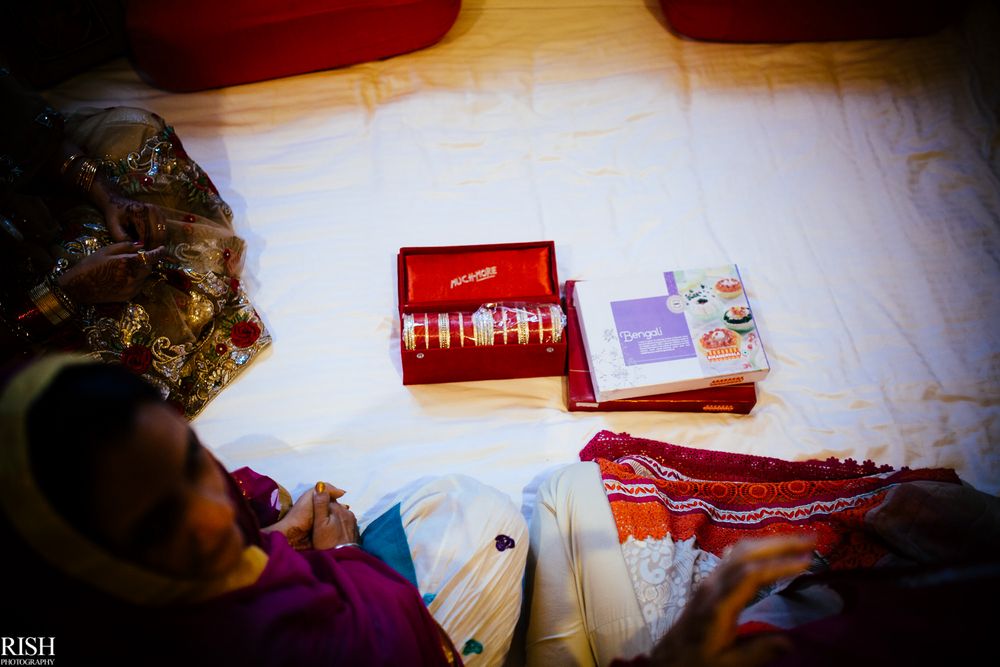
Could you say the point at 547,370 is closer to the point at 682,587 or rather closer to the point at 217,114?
the point at 682,587

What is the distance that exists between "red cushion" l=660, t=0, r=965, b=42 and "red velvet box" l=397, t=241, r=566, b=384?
0.95 meters

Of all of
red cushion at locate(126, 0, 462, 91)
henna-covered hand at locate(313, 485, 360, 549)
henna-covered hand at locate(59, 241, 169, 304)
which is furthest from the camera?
red cushion at locate(126, 0, 462, 91)

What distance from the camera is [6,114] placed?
1.37 m

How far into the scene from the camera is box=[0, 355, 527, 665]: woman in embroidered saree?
63 cm

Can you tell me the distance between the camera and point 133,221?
1435mm

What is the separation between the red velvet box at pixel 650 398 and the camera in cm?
148

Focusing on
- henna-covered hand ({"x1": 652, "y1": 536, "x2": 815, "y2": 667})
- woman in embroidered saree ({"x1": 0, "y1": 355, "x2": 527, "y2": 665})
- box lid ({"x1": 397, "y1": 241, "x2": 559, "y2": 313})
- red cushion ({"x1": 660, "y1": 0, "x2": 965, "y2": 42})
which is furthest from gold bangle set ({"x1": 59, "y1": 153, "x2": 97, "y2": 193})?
red cushion ({"x1": 660, "y1": 0, "x2": 965, "y2": 42})

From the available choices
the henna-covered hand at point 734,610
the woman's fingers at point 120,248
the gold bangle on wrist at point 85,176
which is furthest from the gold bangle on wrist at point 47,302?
the henna-covered hand at point 734,610

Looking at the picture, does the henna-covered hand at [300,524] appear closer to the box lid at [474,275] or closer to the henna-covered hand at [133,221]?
the box lid at [474,275]

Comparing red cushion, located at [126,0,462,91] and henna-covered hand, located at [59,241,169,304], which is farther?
red cushion, located at [126,0,462,91]

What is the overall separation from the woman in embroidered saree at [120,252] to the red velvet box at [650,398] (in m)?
0.71

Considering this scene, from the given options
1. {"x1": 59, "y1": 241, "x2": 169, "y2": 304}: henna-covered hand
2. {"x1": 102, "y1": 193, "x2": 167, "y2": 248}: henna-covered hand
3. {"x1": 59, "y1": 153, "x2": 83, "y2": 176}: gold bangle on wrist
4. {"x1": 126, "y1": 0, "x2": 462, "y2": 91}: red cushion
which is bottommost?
{"x1": 59, "y1": 241, "x2": 169, "y2": 304}: henna-covered hand

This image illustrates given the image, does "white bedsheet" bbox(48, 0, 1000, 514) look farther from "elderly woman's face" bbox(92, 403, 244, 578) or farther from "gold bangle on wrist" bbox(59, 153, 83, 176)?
"elderly woman's face" bbox(92, 403, 244, 578)

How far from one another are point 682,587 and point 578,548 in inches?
7.2
